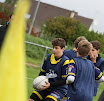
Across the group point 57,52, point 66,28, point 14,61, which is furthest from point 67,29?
point 14,61

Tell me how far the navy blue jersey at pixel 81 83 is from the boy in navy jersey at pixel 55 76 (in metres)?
0.46

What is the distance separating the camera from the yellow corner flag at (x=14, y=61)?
40 cm

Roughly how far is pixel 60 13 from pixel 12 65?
177ft

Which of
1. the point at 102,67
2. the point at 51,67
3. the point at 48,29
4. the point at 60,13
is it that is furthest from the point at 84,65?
the point at 60,13

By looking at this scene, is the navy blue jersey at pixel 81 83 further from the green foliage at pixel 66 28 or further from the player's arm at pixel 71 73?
the green foliage at pixel 66 28

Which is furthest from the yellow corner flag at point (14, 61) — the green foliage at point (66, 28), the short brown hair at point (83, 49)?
the green foliage at point (66, 28)

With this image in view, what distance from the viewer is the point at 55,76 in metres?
4.08

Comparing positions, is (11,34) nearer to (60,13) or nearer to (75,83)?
(75,83)

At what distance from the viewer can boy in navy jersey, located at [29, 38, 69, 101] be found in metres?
4.00

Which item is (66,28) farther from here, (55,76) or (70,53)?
(55,76)

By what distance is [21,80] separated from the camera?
427 mm

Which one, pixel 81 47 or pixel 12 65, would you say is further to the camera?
pixel 81 47

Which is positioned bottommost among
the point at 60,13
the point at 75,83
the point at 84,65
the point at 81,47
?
the point at 75,83

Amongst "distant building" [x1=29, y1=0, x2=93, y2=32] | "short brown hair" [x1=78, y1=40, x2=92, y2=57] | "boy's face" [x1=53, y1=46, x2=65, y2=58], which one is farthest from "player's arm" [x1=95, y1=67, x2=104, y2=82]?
"distant building" [x1=29, y1=0, x2=93, y2=32]
